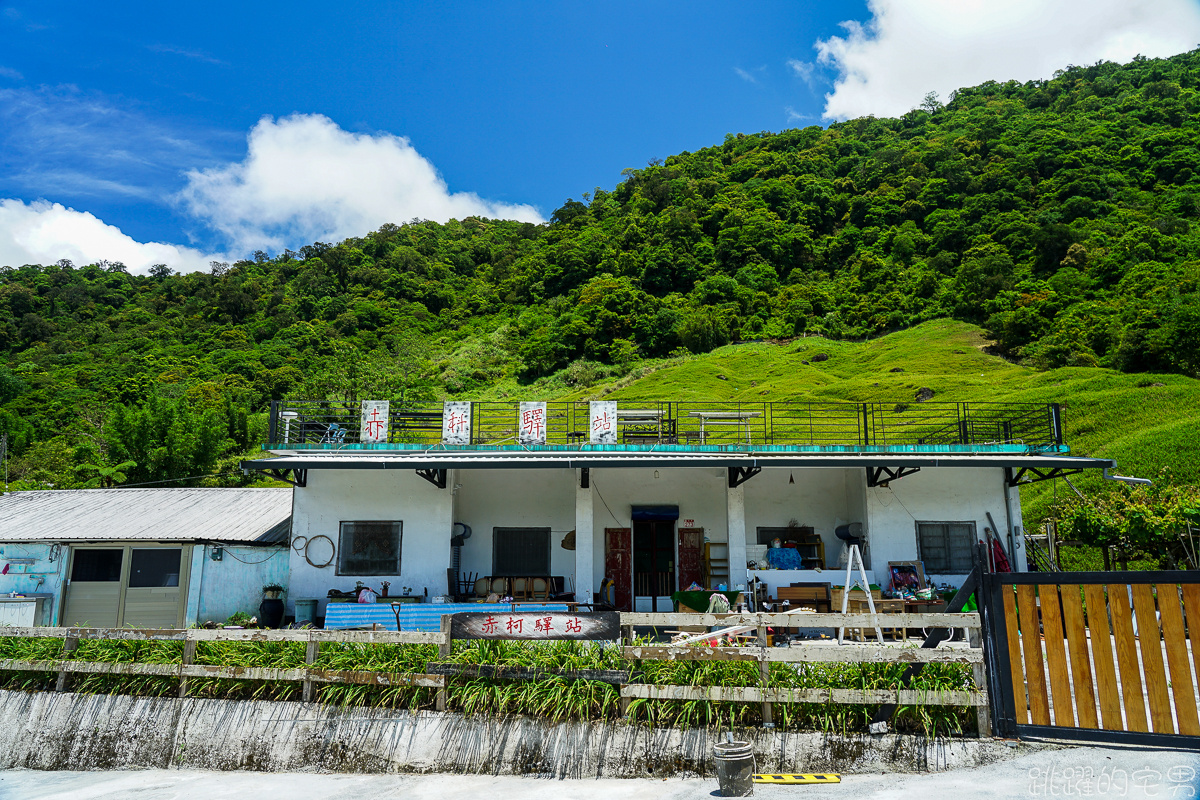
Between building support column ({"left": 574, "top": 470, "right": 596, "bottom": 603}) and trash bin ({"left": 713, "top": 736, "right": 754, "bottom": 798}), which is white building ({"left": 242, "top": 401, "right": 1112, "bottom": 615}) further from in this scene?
trash bin ({"left": 713, "top": 736, "right": 754, "bottom": 798})

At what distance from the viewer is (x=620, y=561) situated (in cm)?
1652

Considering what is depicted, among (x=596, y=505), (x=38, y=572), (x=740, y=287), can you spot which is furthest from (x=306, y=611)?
(x=740, y=287)

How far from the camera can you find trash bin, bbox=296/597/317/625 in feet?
47.5

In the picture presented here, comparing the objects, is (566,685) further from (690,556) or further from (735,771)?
(690,556)

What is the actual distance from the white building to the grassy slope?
19206 millimetres

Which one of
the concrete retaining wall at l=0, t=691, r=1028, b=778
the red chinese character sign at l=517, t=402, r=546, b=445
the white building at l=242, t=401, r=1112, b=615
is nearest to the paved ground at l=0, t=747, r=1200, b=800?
the concrete retaining wall at l=0, t=691, r=1028, b=778

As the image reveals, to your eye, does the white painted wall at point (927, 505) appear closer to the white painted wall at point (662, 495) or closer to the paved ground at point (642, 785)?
the white painted wall at point (662, 495)

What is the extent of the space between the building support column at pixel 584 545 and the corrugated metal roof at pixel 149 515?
19.5ft

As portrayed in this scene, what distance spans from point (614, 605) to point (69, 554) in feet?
34.4

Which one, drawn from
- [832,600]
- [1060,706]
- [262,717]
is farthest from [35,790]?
[832,600]

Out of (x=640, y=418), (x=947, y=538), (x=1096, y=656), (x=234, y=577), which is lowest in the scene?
(x=1096, y=656)

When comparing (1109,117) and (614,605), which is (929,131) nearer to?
(1109,117)

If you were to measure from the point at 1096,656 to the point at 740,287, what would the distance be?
220ft

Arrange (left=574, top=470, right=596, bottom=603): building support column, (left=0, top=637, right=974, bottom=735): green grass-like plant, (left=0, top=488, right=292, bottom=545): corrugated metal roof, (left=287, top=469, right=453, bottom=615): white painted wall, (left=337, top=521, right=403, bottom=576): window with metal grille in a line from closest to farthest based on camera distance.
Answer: (left=0, top=637, right=974, bottom=735): green grass-like plant, (left=0, top=488, right=292, bottom=545): corrugated metal roof, (left=574, top=470, right=596, bottom=603): building support column, (left=287, top=469, right=453, bottom=615): white painted wall, (left=337, top=521, right=403, bottom=576): window with metal grille
